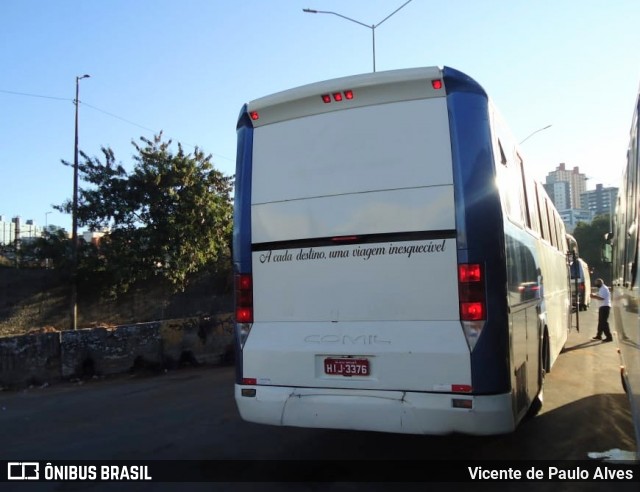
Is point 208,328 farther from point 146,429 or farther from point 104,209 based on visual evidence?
point 104,209

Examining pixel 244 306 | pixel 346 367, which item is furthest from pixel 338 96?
pixel 346 367

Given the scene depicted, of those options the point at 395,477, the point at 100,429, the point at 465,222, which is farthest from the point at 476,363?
the point at 100,429

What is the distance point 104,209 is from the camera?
2030 cm

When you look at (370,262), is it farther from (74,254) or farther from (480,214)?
(74,254)

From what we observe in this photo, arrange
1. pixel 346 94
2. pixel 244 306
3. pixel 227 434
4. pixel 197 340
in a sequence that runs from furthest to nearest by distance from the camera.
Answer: pixel 197 340 < pixel 227 434 < pixel 244 306 < pixel 346 94

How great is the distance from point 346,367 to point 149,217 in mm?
17442

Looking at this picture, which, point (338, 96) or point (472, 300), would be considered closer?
point (472, 300)

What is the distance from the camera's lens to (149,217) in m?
20.8

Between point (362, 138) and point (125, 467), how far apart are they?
12.6 feet

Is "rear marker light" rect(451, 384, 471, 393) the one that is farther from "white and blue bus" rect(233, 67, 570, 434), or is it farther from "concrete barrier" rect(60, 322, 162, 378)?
"concrete barrier" rect(60, 322, 162, 378)

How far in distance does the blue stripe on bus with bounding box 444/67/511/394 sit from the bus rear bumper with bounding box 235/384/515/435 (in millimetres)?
206

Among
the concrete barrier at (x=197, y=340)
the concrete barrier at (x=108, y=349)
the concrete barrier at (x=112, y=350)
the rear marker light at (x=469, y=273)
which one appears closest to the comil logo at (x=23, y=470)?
the rear marker light at (x=469, y=273)

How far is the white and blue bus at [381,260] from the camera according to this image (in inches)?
174

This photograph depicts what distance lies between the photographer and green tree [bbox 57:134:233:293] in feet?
66.1
